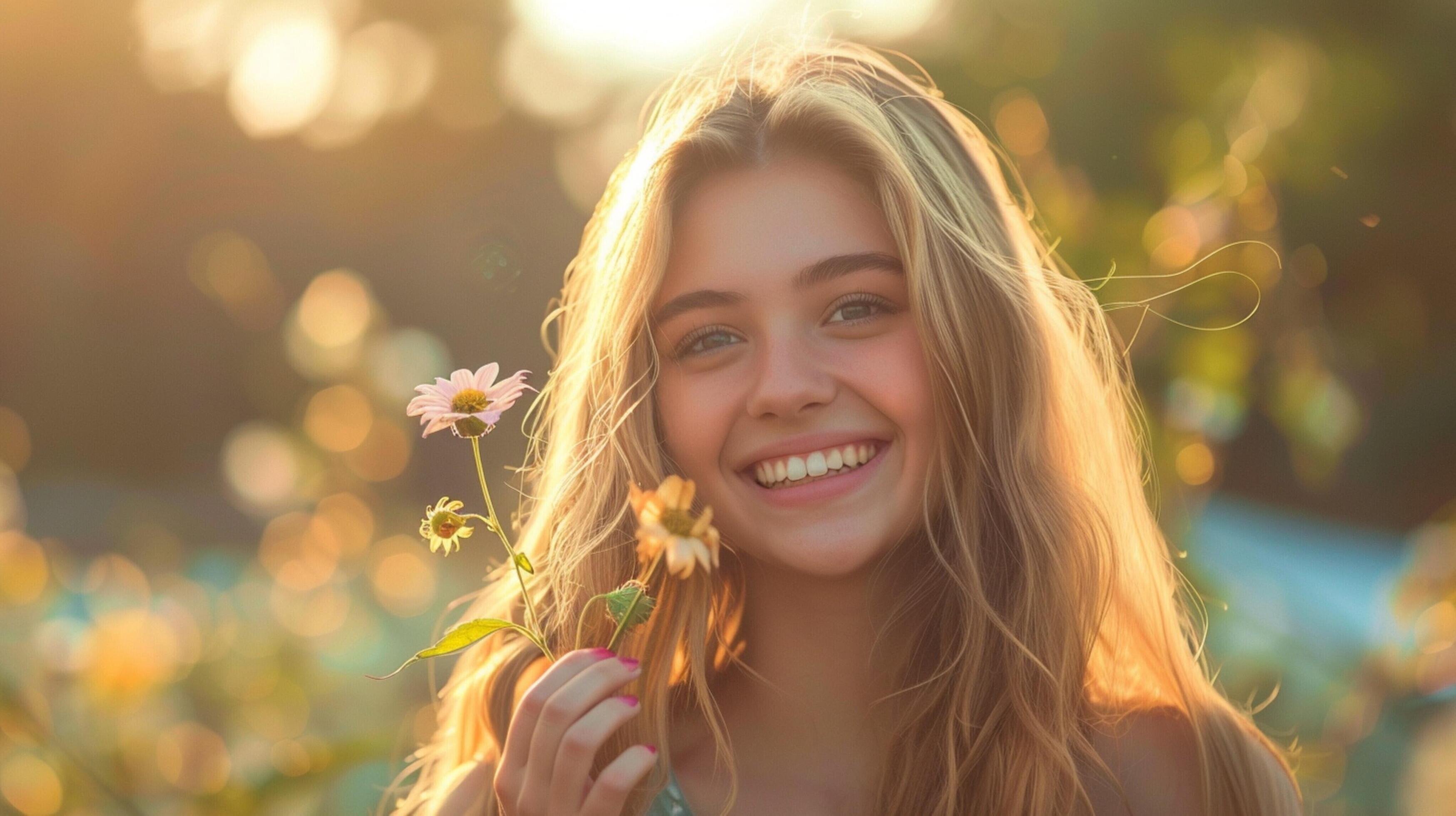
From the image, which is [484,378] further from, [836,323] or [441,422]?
[836,323]

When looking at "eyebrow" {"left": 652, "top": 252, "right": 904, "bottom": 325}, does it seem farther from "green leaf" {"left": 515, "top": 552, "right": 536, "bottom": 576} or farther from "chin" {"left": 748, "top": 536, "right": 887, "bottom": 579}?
"green leaf" {"left": 515, "top": 552, "right": 536, "bottom": 576}

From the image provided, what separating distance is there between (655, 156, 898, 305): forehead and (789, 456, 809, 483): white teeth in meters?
0.24

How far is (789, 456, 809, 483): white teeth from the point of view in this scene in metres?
1.57

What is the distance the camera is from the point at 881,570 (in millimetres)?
1783

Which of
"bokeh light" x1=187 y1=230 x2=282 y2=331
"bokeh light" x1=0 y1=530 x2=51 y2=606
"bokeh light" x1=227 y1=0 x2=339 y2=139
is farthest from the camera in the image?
"bokeh light" x1=227 y1=0 x2=339 y2=139

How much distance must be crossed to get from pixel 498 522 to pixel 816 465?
537 millimetres

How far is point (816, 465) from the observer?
157 centimetres

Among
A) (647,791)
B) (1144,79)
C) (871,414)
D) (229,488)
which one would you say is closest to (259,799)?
(647,791)

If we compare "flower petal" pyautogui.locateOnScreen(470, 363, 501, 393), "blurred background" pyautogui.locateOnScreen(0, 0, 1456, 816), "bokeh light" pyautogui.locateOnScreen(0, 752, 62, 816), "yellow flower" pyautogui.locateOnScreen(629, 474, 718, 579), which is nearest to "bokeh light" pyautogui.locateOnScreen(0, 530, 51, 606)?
"blurred background" pyautogui.locateOnScreen(0, 0, 1456, 816)

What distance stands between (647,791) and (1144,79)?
1487mm

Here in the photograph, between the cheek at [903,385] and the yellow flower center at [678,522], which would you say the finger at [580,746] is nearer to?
the yellow flower center at [678,522]

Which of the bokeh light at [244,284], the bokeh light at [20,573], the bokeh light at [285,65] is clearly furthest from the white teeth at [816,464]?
the bokeh light at [285,65]

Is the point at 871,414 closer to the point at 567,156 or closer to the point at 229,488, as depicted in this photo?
the point at 567,156

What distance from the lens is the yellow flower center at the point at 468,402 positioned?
1.18m
